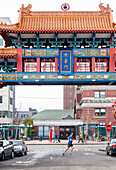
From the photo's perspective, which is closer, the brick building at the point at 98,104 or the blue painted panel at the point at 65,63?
the blue painted panel at the point at 65,63

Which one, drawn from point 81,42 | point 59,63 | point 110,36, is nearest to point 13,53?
point 59,63

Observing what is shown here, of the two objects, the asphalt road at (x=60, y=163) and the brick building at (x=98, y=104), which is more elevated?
the brick building at (x=98, y=104)

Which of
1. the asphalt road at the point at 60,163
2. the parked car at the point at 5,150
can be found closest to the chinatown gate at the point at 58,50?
the parked car at the point at 5,150

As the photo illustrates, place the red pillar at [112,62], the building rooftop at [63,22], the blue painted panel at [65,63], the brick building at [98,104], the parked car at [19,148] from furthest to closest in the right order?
1. the brick building at [98,104]
2. the parked car at [19,148]
3. the building rooftop at [63,22]
4. the red pillar at [112,62]
5. the blue painted panel at [65,63]

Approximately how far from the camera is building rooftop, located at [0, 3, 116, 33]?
86.0ft

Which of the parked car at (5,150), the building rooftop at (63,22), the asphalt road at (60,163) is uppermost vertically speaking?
the building rooftop at (63,22)

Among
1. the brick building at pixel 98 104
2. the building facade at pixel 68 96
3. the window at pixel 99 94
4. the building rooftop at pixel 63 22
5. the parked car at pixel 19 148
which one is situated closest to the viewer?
the building rooftop at pixel 63 22

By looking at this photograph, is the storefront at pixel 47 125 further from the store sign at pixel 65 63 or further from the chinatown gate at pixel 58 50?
the store sign at pixel 65 63

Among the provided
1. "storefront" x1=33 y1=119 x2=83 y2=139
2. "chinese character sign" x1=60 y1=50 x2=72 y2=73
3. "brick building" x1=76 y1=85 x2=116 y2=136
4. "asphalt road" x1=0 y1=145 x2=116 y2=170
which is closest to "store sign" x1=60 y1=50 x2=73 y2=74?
"chinese character sign" x1=60 y1=50 x2=72 y2=73

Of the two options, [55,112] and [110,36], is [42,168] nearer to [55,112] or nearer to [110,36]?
[110,36]

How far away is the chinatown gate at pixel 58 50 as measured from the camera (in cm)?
2577

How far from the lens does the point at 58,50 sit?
85.7 feet

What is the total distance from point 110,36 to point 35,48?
555cm

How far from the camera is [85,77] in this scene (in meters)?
25.8
